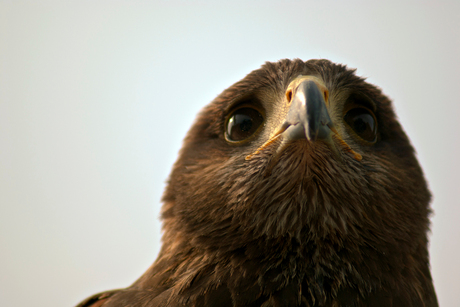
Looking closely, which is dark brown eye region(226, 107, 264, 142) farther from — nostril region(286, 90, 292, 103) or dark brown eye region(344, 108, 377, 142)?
dark brown eye region(344, 108, 377, 142)

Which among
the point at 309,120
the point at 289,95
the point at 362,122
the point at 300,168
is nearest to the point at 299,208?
the point at 300,168

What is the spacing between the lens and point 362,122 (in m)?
2.50

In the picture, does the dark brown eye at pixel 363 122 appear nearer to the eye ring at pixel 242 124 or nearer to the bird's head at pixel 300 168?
the bird's head at pixel 300 168

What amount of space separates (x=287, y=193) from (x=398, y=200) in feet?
2.46

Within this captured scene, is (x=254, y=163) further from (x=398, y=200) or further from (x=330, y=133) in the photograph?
(x=398, y=200)

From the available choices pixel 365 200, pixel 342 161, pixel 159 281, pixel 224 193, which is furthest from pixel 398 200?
pixel 159 281

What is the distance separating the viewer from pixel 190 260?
245 cm

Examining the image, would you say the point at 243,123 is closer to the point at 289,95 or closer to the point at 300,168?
the point at 289,95

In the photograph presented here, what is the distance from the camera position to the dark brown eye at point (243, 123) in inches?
98.6

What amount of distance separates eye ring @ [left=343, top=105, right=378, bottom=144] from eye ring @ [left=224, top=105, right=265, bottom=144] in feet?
1.88

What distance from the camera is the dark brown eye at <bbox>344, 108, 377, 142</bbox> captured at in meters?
2.48

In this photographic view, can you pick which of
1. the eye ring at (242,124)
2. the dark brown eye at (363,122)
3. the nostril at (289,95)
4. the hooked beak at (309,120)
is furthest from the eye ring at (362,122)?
the eye ring at (242,124)

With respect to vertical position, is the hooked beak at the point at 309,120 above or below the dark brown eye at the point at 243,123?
below

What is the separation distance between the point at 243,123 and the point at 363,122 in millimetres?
787
